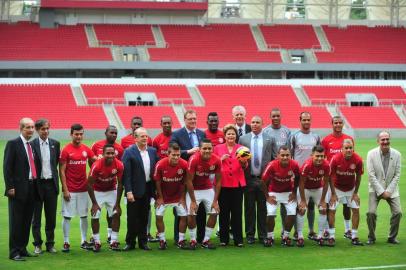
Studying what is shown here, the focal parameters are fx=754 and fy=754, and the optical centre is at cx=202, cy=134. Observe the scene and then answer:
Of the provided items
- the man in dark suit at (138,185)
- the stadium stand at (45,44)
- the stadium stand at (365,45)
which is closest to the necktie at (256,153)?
the man in dark suit at (138,185)

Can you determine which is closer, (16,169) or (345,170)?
(16,169)

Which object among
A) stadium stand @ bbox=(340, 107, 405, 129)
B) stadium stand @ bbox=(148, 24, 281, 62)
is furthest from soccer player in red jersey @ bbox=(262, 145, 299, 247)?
stadium stand @ bbox=(148, 24, 281, 62)

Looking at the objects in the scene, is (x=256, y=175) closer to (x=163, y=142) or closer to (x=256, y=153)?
(x=256, y=153)

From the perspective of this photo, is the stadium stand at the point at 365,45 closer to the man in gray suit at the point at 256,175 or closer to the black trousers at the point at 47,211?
the man in gray suit at the point at 256,175

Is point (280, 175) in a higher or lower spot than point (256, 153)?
lower

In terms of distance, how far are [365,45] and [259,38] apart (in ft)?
28.0

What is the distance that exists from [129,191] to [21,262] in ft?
6.42

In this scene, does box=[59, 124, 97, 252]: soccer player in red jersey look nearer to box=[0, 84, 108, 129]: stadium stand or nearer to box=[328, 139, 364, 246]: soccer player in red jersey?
box=[328, 139, 364, 246]: soccer player in red jersey

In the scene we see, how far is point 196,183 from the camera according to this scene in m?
12.1

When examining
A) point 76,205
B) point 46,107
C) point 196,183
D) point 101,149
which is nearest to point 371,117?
point 46,107

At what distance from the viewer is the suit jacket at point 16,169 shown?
11.0 m

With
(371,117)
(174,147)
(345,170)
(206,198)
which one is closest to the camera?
(174,147)

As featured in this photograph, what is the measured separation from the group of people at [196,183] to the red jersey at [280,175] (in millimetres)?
18

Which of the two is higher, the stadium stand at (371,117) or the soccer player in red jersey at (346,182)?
the stadium stand at (371,117)
